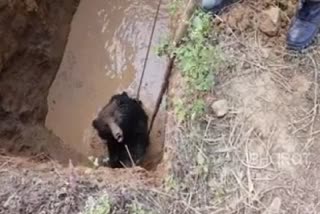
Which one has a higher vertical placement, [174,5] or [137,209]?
[174,5]

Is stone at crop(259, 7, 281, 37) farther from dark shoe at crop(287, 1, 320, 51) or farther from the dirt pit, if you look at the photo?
the dirt pit

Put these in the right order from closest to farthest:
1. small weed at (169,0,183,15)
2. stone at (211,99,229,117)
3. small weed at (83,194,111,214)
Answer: small weed at (83,194,111,214) < stone at (211,99,229,117) < small weed at (169,0,183,15)

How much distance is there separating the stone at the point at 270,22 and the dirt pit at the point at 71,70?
0.72m

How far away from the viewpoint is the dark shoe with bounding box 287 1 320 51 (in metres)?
3.25

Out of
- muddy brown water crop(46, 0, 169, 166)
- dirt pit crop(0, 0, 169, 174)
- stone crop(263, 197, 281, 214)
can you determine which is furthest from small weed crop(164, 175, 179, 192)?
muddy brown water crop(46, 0, 169, 166)

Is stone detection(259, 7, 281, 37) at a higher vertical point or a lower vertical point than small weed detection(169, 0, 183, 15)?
lower

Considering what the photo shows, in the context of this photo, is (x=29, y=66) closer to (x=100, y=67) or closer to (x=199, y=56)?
(x=100, y=67)

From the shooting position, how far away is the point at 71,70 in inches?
157

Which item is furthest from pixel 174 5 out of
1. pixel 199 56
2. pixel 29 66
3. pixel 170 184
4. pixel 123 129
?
pixel 170 184

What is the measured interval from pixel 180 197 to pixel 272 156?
0.42m

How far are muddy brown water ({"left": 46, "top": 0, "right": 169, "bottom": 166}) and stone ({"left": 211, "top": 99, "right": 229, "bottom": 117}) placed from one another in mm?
673

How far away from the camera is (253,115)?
3219 millimetres

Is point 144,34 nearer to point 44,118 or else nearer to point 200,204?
point 44,118

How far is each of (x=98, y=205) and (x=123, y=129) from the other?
729 millimetres
